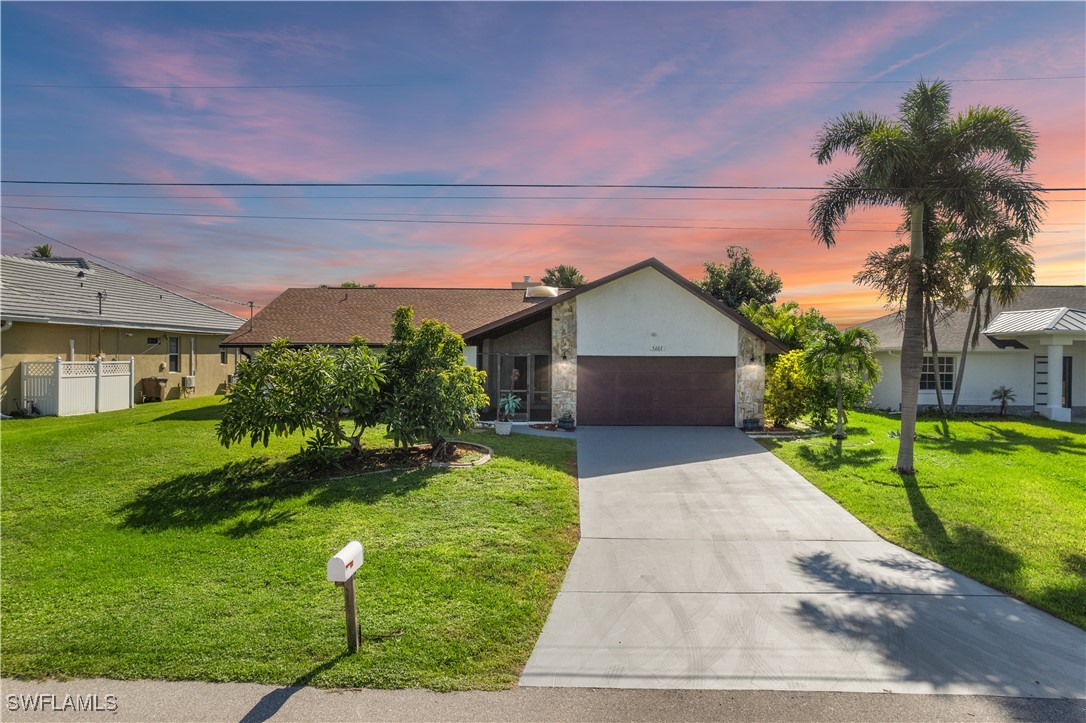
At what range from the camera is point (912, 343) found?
11305 millimetres

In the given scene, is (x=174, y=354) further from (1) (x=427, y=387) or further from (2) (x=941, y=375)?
Result: (2) (x=941, y=375)

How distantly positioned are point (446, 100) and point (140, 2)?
18.9 feet

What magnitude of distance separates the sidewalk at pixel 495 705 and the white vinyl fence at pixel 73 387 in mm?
16293

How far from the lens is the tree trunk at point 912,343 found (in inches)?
436

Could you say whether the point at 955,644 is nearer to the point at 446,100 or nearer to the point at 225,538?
the point at 225,538

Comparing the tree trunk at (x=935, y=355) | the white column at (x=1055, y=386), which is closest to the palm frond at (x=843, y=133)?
the tree trunk at (x=935, y=355)

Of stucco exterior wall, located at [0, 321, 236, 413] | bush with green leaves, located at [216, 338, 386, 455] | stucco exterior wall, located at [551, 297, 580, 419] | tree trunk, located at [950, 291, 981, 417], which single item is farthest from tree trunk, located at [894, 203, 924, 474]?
stucco exterior wall, located at [0, 321, 236, 413]

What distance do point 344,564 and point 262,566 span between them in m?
2.59

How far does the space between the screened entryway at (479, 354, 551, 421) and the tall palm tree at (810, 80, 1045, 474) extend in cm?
957

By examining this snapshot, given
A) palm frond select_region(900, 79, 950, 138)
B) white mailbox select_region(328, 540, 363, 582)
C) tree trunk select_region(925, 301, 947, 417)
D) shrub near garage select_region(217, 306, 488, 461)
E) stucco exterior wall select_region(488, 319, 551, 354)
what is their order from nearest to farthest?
white mailbox select_region(328, 540, 363, 582) → shrub near garage select_region(217, 306, 488, 461) → palm frond select_region(900, 79, 950, 138) → stucco exterior wall select_region(488, 319, 551, 354) → tree trunk select_region(925, 301, 947, 417)

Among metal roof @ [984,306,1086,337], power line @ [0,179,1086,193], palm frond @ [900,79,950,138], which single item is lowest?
metal roof @ [984,306,1086,337]

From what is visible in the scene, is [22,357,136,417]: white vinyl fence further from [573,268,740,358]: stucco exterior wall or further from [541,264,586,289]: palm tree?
[541,264,586,289]: palm tree

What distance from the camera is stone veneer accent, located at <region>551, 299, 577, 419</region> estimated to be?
17.0m

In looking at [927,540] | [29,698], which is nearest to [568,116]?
[927,540]
